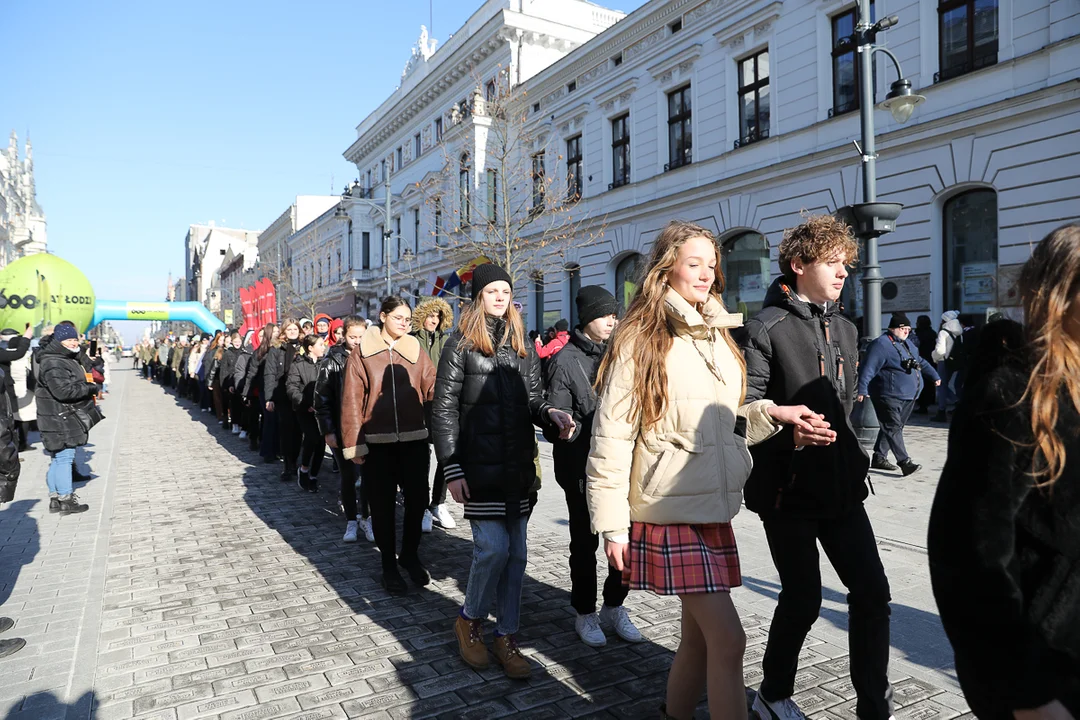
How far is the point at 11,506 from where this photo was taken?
782 cm

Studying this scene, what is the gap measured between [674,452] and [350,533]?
14.9ft

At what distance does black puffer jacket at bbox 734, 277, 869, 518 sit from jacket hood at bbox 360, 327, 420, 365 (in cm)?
294

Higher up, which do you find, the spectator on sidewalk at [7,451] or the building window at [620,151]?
the building window at [620,151]

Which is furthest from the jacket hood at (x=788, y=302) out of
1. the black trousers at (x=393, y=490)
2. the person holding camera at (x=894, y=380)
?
the person holding camera at (x=894, y=380)

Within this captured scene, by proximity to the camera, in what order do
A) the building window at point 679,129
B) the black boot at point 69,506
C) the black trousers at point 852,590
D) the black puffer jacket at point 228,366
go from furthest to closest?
the building window at point 679,129 → the black puffer jacket at point 228,366 → the black boot at point 69,506 → the black trousers at point 852,590

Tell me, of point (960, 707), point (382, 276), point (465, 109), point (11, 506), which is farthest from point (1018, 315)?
point (382, 276)

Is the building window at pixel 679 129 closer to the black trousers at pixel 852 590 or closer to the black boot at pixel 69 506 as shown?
the black boot at pixel 69 506

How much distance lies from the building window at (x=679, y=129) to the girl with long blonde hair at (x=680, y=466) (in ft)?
62.8

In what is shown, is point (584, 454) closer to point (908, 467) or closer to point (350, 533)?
point (350, 533)

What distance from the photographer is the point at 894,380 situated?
8469 millimetres

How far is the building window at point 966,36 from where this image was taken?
1358cm

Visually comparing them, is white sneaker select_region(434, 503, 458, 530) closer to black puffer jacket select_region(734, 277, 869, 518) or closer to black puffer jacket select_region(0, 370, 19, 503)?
black puffer jacket select_region(0, 370, 19, 503)

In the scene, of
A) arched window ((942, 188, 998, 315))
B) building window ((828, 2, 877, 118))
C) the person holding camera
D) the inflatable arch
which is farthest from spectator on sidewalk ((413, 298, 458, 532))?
the inflatable arch

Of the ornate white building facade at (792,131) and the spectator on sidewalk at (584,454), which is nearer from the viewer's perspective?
the spectator on sidewalk at (584,454)
